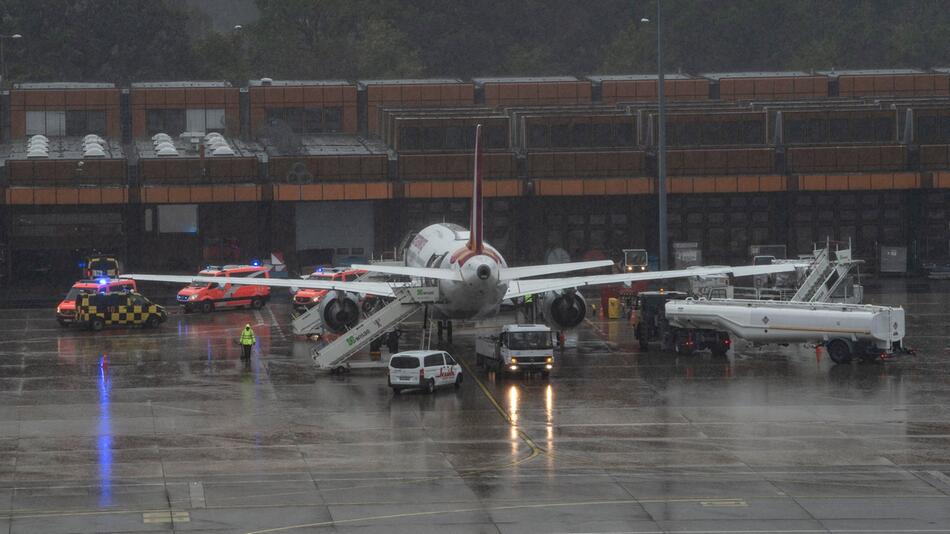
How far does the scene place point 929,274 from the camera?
113750 mm

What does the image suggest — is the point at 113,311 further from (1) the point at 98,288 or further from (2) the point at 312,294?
(2) the point at 312,294

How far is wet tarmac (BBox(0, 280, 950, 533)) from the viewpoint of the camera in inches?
1556

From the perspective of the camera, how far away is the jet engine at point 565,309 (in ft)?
236

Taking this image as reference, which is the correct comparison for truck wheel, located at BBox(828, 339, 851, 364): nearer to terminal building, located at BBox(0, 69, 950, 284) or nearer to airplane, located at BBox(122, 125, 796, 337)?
airplane, located at BBox(122, 125, 796, 337)

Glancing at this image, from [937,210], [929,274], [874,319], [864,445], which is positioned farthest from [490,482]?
[937,210]

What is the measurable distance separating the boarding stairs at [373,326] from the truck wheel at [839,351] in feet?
55.5

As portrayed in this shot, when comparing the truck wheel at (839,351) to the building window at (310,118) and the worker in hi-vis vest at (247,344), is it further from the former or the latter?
the building window at (310,118)

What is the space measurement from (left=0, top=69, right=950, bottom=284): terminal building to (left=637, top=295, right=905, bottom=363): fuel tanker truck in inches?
1839

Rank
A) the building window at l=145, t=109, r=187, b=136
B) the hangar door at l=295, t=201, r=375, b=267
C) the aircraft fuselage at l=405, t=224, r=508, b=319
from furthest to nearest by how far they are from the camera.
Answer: the building window at l=145, t=109, r=187, b=136 → the hangar door at l=295, t=201, r=375, b=267 → the aircraft fuselage at l=405, t=224, r=508, b=319

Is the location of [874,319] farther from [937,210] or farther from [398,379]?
[937,210]

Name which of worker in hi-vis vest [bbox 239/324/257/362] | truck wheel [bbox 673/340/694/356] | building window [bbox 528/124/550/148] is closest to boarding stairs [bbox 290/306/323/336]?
worker in hi-vis vest [bbox 239/324/257/362]

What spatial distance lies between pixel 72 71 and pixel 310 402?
143288 millimetres

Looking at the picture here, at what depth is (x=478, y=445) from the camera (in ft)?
161

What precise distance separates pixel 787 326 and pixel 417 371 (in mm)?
17386
